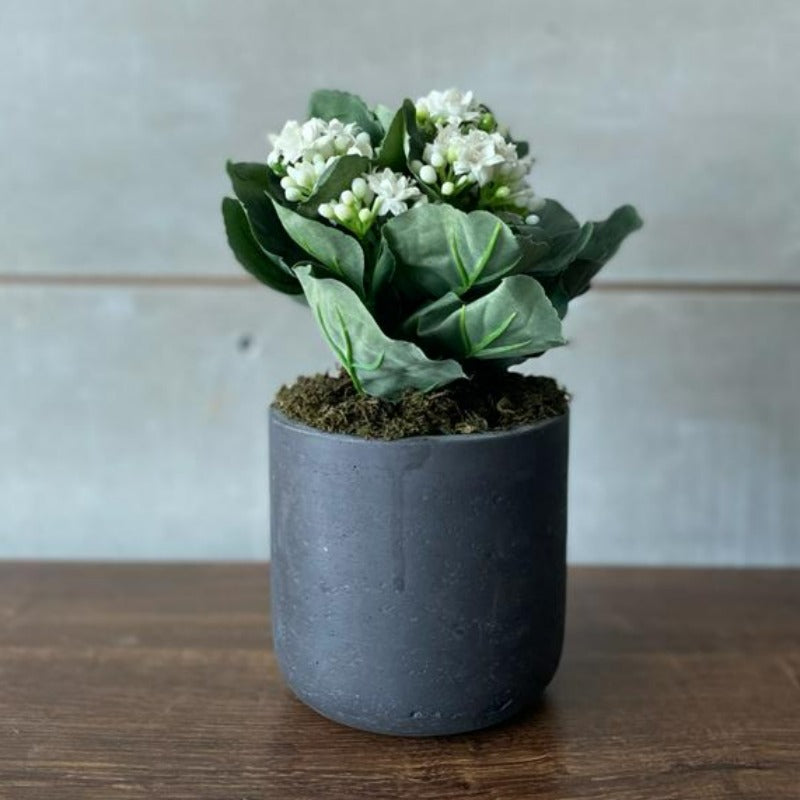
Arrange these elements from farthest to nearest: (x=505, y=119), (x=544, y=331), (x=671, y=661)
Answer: (x=505, y=119)
(x=671, y=661)
(x=544, y=331)

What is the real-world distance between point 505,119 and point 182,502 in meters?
0.52

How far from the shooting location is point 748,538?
1081 mm

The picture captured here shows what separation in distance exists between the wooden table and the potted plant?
0.13ft

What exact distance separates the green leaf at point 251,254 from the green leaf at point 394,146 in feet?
0.30

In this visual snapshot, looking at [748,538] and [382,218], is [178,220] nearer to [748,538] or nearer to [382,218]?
[382,218]

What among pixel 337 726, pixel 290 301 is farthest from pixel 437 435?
pixel 290 301

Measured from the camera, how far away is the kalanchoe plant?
1.90 ft

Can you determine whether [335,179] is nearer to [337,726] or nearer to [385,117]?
[385,117]

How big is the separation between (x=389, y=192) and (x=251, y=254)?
12cm

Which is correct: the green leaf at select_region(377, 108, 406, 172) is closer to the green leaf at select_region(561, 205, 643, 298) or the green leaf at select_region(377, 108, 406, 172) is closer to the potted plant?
the potted plant

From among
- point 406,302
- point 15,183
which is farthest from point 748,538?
point 15,183

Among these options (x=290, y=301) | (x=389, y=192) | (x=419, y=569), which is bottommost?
(x=419, y=569)

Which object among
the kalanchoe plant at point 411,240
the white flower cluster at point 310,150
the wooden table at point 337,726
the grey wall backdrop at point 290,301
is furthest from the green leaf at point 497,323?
the grey wall backdrop at point 290,301

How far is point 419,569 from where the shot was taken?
612mm
